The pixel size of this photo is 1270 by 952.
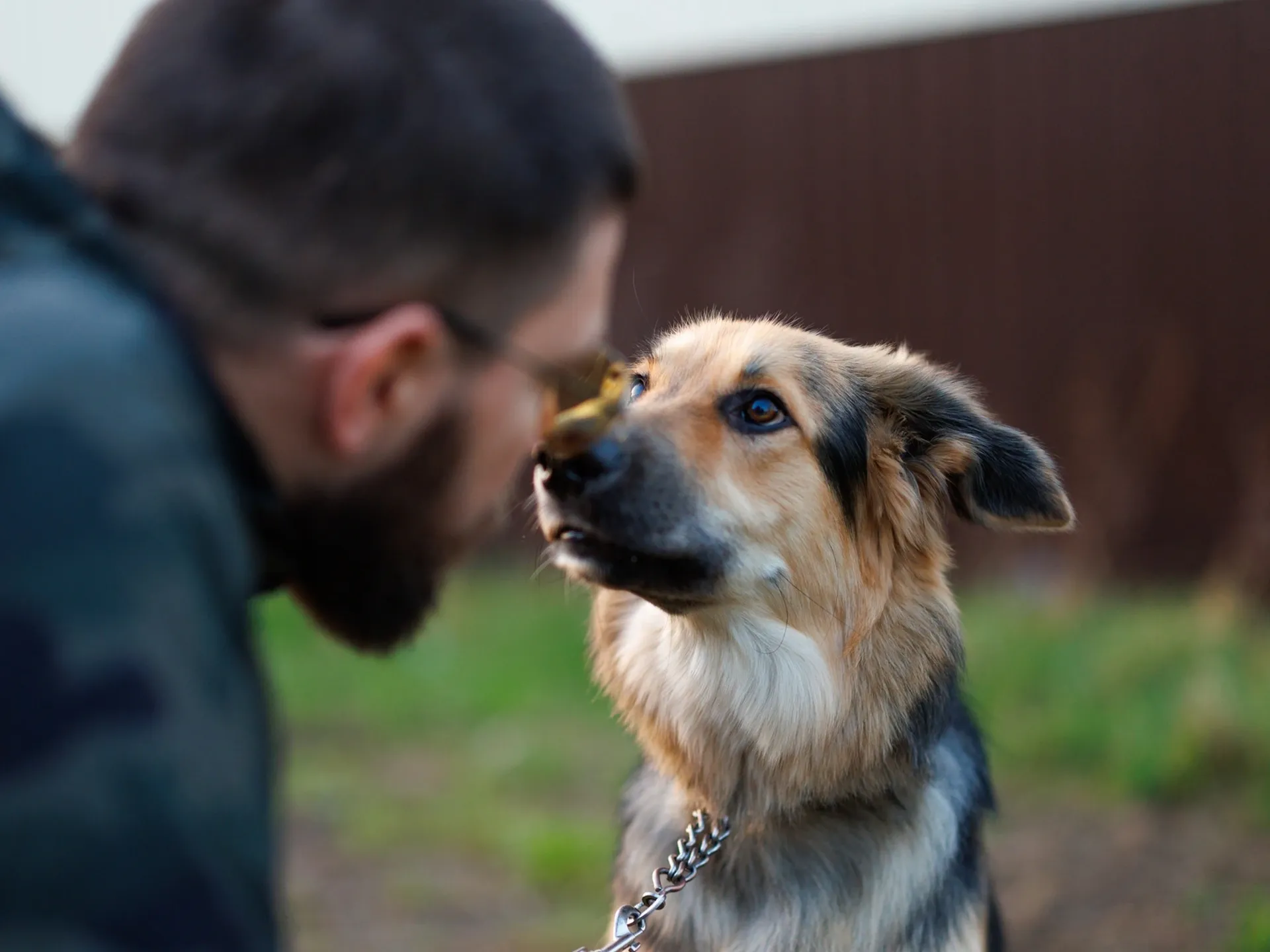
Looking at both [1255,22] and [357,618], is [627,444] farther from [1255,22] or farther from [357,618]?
[1255,22]

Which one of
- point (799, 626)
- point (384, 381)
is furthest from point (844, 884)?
point (384, 381)

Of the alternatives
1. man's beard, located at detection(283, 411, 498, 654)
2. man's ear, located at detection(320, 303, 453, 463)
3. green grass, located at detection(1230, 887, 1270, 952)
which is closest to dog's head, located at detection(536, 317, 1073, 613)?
man's beard, located at detection(283, 411, 498, 654)

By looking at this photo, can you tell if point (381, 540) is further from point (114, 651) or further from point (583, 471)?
point (583, 471)

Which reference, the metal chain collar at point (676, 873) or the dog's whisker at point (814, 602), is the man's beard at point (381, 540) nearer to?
the metal chain collar at point (676, 873)

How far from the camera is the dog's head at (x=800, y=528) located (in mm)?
2449

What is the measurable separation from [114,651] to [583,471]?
1.25 meters

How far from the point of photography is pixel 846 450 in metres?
2.63

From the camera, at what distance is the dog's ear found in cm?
246

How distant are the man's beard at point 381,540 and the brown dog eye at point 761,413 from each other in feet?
3.69

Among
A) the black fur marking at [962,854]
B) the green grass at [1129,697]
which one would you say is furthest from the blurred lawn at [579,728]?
the black fur marking at [962,854]

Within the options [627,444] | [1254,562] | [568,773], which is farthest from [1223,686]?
[627,444]

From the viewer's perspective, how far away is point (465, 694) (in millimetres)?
6246

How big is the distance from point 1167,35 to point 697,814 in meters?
6.18

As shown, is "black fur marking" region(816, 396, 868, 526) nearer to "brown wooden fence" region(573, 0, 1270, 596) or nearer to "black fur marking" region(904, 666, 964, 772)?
"black fur marking" region(904, 666, 964, 772)
